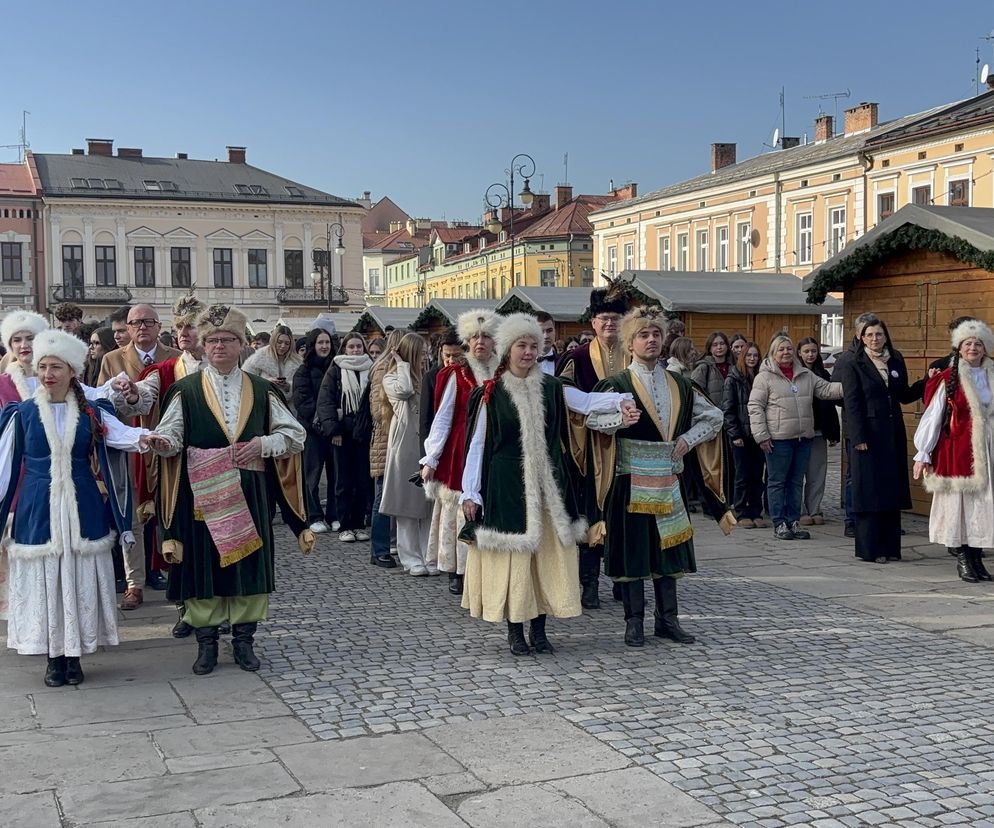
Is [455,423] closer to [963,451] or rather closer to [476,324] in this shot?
[476,324]

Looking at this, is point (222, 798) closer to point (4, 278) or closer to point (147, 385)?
point (147, 385)

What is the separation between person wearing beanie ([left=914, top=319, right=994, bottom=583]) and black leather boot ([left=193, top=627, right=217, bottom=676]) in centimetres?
531

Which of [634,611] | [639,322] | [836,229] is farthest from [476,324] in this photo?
[836,229]

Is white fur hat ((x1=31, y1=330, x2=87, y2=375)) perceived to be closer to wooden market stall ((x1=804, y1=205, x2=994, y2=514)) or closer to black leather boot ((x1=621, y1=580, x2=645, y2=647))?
black leather boot ((x1=621, y1=580, x2=645, y2=647))

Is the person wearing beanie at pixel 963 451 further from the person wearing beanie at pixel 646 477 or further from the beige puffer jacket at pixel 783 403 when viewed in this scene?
the person wearing beanie at pixel 646 477

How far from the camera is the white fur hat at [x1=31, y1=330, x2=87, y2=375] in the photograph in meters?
6.15

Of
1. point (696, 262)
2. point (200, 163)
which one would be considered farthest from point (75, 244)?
point (696, 262)

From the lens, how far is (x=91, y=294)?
5591 centimetres

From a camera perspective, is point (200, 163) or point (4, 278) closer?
point (4, 278)

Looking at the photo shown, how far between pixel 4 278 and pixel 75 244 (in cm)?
358

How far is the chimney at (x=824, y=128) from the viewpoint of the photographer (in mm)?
40312

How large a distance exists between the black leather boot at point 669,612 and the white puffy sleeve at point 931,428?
9.56 feet

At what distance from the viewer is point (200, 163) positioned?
5912 cm

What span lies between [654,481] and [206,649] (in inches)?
103
